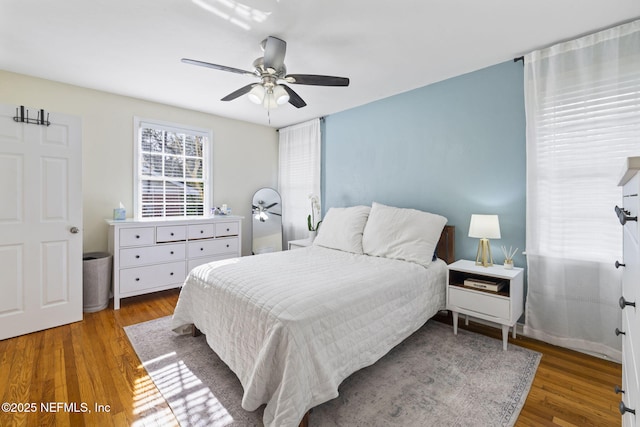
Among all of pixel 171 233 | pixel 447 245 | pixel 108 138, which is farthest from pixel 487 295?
pixel 108 138

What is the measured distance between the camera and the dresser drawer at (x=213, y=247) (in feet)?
12.2

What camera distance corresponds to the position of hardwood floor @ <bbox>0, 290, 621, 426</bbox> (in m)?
1.57

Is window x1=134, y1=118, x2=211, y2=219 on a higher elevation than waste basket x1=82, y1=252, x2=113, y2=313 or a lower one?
higher

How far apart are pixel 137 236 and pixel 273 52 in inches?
101

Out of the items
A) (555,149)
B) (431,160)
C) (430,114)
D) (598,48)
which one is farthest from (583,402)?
(430,114)

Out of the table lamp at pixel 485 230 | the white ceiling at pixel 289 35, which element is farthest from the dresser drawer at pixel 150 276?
the table lamp at pixel 485 230

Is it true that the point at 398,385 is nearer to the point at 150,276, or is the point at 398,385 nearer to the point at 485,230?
the point at 485,230

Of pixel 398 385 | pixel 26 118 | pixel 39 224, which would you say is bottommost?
pixel 398 385

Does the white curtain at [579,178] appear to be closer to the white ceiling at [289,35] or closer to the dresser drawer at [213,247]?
the white ceiling at [289,35]

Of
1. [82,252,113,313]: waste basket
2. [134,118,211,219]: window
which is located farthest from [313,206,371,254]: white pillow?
[82,252,113,313]: waste basket

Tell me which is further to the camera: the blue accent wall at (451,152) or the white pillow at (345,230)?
the white pillow at (345,230)

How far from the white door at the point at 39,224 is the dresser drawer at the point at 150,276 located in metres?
0.45

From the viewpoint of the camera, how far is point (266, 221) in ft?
16.1

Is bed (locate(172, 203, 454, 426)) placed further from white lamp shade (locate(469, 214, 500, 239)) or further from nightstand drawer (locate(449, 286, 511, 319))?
white lamp shade (locate(469, 214, 500, 239))
